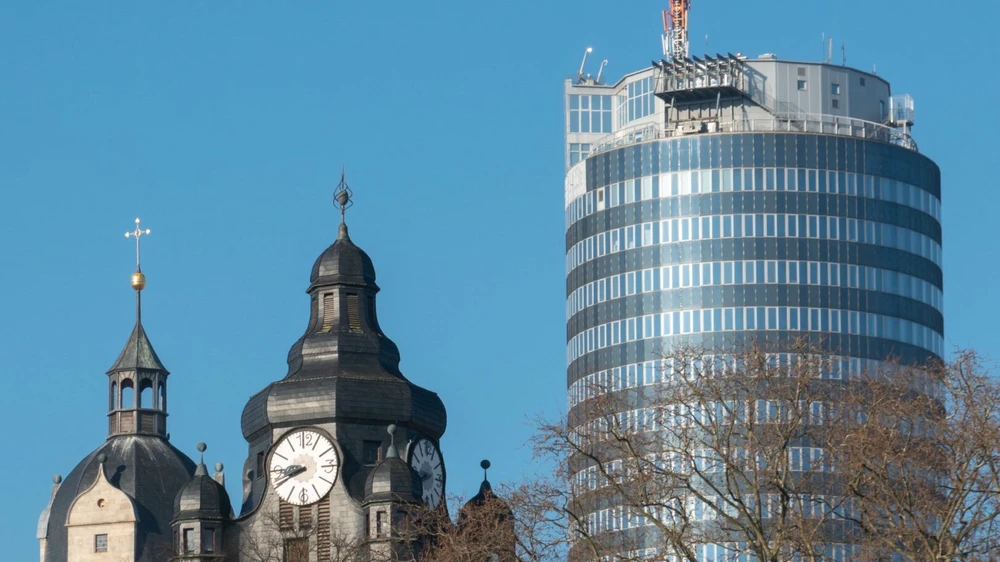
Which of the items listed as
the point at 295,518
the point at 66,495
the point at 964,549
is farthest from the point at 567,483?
the point at 66,495

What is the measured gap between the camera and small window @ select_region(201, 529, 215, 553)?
125 m

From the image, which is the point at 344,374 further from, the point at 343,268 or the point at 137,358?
the point at 137,358

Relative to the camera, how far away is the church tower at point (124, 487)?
148m

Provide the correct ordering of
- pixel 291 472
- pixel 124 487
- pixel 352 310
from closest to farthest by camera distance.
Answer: pixel 291 472 → pixel 352 310 → pixel 124 487

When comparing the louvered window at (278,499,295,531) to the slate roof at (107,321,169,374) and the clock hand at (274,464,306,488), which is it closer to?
the clock hand at (274,464,306,488)

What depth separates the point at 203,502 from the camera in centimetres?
12525

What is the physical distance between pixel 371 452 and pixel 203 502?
713cm

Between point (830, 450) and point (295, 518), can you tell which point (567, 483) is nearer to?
point (830, 450)

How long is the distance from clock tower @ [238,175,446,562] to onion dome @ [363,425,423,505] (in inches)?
5.1

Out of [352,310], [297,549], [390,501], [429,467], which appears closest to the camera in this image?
[390,501]

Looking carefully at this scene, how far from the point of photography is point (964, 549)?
3383 inches

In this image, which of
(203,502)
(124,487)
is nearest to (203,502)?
(203,502)

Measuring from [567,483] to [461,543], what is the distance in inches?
157

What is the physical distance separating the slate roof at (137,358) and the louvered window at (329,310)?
27.8 meters
